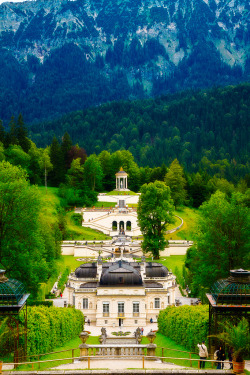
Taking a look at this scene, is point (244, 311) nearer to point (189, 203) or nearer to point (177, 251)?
point (177, 251)

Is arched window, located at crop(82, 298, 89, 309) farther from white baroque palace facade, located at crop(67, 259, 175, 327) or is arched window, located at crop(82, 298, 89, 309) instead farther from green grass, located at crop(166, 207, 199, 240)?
green grass, located at crop(166, 207, 199, 240)

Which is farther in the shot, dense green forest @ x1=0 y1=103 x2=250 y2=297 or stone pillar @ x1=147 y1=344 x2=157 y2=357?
dense green forest @ x1=0 y1=103 x2=250 y2=297

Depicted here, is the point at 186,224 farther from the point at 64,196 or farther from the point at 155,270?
the point at 155,270

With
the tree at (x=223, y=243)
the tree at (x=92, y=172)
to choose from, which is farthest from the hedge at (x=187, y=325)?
the tree at (x=92, y=172)

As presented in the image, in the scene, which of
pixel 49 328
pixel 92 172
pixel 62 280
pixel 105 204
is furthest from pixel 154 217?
pixel 49 328

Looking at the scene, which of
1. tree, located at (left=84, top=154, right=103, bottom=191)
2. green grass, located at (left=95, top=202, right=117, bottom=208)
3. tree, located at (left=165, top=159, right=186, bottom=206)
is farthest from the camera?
tree, located at (left=84, top=154, right=103, bottom=191)

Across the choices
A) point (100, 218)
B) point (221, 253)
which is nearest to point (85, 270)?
point (221, 253)

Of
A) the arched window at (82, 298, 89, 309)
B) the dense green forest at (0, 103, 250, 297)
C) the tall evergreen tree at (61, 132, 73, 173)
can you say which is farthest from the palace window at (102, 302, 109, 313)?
the tall evergreen tree at (61, 132, 73, 173)
